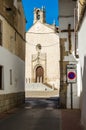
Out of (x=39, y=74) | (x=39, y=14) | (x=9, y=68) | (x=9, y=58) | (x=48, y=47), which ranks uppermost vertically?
(x=39, y=14)

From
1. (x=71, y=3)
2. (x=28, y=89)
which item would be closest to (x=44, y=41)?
(x=28, y=89)

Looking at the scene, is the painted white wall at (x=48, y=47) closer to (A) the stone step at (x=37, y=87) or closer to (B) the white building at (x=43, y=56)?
(B) the white building at (x=43, y=56)

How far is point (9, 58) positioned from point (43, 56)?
167ft

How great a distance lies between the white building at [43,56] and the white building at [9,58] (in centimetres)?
4273

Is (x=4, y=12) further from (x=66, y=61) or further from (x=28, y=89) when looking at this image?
(x=28, y=89)

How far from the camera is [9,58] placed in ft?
86.1

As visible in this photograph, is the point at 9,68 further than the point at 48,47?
No

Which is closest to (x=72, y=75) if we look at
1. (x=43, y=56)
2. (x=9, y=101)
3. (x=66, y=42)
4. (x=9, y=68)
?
(x=9, y=101)

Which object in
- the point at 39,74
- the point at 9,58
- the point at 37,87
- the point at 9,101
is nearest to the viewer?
the point at 9,101

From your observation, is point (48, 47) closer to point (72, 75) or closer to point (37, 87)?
point (37, 87)

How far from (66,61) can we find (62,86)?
5.90 ft

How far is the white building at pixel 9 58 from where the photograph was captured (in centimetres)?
2397

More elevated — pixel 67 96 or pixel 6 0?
pixel 6 0

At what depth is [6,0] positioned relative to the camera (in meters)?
26.1
